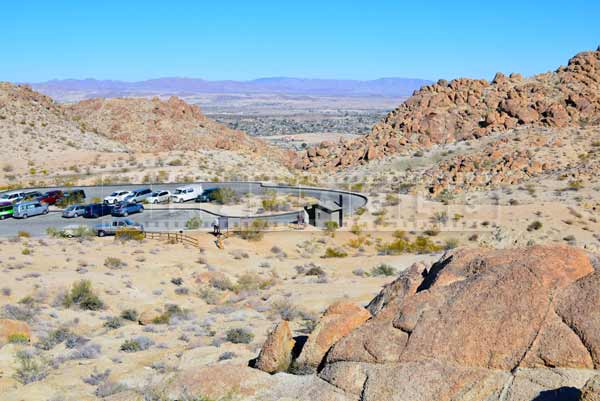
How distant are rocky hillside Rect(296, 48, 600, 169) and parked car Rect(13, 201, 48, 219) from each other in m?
34.8

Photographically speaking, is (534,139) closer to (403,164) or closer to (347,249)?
(403,164)

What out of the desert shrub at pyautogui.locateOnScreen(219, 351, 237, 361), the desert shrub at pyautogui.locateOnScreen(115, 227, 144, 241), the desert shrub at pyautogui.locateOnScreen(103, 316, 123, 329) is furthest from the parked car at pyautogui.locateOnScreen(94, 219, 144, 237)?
the desert shrub at pyautogui.locateOnScreen(219, 351, 237, 361)

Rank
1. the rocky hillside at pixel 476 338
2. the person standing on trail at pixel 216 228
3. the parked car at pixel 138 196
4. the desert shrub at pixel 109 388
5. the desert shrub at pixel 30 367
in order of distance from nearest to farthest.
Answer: the rocky hillside at pixel 476 338, the desert shrub at pixel 109 388, the desert shrub at pixel 30 367, the person standing on trail at pixel 216 228, the parked car at pixel 138 196

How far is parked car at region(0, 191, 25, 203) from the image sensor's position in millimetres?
44322

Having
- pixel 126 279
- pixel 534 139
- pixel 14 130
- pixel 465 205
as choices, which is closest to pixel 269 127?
pixel 14 130

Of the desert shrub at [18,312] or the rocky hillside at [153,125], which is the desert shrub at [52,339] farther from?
the rocky hillside at [153,125]

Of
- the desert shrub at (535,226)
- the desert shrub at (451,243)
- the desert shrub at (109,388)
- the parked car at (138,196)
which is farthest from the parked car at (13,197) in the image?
the desert shrub at (109,388)

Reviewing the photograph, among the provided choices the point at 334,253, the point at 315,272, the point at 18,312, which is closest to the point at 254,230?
the point at 334,253

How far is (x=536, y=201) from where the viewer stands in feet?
140

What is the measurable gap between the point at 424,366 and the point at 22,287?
17.2 metres

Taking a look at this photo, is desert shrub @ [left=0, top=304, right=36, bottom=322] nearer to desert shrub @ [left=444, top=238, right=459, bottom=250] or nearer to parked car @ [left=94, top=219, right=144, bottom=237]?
parked car @ [left=94, top=219, right=144, bottom=237]

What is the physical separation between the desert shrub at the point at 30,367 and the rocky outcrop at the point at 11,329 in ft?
5.27

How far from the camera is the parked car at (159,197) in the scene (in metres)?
45.9

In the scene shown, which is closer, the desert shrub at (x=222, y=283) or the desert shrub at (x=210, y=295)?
the desert shrub at (x=210, y=295)
